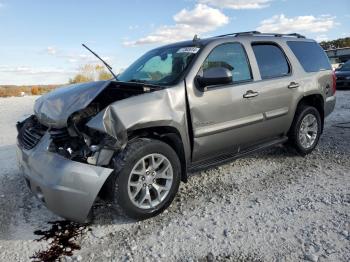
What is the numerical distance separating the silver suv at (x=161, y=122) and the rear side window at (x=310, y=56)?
0.17 ft

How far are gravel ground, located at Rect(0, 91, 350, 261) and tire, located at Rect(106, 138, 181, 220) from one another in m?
0.17

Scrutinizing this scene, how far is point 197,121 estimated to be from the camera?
3850 mm

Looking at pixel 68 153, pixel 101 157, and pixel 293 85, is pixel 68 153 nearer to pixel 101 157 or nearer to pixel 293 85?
pixel 101 157

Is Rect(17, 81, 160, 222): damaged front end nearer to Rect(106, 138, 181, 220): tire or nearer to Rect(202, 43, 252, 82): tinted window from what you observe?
Rect(106, 138, 181, 220): tire

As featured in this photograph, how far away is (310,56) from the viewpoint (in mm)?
5547

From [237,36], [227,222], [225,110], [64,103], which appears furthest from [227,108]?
[64,103]

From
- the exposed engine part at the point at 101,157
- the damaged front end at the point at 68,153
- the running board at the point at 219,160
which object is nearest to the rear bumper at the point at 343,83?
the running board at the point at 219,160

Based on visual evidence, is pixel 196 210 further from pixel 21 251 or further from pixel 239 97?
pixel 21 251

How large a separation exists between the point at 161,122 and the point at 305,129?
294 cm

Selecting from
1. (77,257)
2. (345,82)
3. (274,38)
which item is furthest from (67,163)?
(345,82)

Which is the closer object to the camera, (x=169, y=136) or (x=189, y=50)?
(x=169, y=136)

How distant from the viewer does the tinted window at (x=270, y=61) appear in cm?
466

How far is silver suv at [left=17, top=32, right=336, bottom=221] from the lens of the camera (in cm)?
321

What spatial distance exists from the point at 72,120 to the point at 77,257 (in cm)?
128
